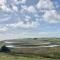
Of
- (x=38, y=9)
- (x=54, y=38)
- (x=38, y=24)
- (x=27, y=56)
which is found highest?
(x=38, y=9)

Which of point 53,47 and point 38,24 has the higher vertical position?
point 38,24

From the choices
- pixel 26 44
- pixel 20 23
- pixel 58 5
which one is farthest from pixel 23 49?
pixel 58 5

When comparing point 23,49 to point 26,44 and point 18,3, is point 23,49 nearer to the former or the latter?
point 26,44

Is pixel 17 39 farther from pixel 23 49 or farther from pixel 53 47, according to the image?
pixel 53 47

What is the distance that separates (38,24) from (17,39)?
14.3 inches

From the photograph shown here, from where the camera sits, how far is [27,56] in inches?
107

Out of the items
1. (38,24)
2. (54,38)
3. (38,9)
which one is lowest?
(54,38)

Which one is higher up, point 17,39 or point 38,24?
point 38,24

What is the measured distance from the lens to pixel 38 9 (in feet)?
9.09

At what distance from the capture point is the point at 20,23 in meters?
2.78

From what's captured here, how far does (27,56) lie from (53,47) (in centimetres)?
38

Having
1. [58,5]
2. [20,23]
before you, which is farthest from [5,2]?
[58,5]

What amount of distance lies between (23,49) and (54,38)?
0.46 meters

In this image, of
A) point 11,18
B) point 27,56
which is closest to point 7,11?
point 11,18
